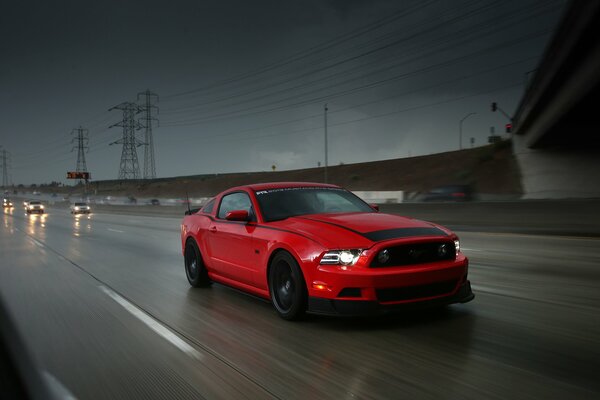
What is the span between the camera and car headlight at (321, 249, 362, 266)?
4998 mm

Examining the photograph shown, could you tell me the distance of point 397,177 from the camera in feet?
258

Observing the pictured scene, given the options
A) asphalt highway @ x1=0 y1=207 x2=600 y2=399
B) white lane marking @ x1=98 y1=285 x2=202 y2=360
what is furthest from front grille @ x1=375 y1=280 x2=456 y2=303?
white lane marking @ x1=98 y1=285 x2=202 y2=360

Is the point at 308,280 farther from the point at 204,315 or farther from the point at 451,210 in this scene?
the point at 451,210

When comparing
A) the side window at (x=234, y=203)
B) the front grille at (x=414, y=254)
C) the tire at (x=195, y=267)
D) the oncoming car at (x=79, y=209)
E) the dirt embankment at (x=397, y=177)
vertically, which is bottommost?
the oncoming car at (x=79, y=209)

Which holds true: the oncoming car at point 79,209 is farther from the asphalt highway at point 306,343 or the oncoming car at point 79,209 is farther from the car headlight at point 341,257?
the car headlight at point 341,257

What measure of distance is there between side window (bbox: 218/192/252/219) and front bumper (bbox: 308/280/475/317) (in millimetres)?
1908

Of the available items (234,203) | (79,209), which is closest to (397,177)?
(79,209)

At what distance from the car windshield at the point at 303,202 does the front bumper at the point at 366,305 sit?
140 cm

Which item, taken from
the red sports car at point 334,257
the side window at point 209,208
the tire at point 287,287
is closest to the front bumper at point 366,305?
the red sports car at point 334,257

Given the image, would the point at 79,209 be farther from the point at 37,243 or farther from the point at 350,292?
the point at 350,292

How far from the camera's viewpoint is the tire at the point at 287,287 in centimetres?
533

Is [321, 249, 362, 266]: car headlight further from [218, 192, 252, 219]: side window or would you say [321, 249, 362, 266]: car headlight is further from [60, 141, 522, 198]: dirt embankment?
[60, 141, 522, 198]: dirt embankment

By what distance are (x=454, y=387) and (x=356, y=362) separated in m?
0.86

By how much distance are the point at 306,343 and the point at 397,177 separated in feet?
247
